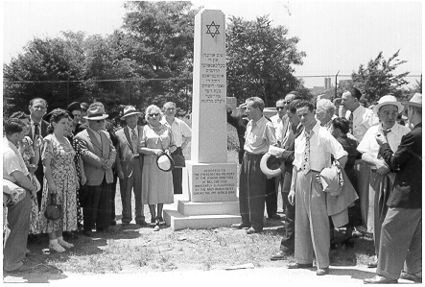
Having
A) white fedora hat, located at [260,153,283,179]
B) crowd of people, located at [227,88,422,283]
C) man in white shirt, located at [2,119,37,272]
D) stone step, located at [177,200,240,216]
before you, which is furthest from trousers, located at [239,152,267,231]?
man in white shirt, located at [2,119,37,272]

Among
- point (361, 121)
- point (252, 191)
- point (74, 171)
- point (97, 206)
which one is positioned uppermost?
point (361, 121)

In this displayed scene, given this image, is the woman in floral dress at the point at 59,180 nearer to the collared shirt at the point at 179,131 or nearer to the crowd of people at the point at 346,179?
the crowd of people at the point at 346,179

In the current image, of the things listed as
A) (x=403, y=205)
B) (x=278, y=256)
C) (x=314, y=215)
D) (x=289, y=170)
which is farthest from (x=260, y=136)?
(x=403, y=205)

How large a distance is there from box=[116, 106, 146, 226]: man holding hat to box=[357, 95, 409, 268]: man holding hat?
3.65 meters

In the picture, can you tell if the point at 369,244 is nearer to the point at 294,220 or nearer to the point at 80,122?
the point at 294,220

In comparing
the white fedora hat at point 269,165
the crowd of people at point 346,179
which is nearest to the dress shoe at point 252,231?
the crowd of people at point 346,179

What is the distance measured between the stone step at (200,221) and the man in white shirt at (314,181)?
230 cm

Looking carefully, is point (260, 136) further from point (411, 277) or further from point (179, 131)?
point (411, 277)

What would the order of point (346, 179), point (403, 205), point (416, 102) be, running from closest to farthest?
point (403, 205), point (416, 102), point (346, 179)

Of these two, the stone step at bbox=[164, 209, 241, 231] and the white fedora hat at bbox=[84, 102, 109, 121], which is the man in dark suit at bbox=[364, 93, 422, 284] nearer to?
the stone step at bbox=[164, 209, 241, 231]

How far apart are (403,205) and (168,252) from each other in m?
2.97

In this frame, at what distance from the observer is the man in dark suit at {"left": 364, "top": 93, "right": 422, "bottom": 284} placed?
4.75 metres

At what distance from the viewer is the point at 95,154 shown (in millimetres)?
7199

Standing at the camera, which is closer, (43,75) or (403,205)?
(403,205)
